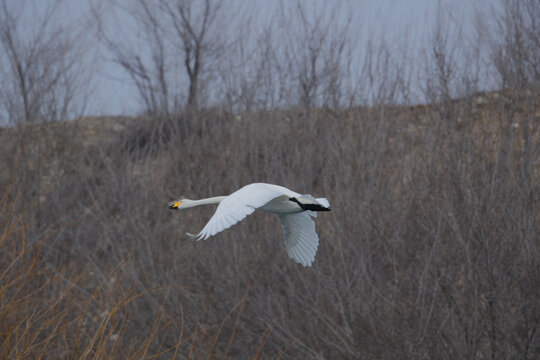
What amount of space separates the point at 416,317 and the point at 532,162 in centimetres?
197

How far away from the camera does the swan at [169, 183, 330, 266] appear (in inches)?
70.8

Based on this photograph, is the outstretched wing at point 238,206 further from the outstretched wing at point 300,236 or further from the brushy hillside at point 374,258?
the brushy hillside at point 374,258

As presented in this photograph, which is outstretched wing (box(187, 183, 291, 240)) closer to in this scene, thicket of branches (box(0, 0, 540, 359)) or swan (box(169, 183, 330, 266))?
swan (box(169, 183, 330, 266))

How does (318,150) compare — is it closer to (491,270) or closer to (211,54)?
(491,270)

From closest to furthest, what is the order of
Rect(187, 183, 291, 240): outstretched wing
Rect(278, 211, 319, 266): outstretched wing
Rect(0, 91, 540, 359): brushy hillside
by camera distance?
Rect(187, 183, 291, 240): outstretched wing, Rect(278, 211, 319, 266): outstretched wing, Rect(0, 91, 540, 359): brushy hillside

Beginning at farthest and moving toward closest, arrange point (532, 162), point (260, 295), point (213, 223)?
point (260, 295) < point (532, 162) < point (213, 223)

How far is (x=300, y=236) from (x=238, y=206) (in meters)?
1.00

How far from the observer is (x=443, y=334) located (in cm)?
614

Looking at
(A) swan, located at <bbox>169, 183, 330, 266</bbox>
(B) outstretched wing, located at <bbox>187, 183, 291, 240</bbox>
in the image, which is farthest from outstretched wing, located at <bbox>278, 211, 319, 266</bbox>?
(B) outstretched wing, located at <bbox>187, 183, 291, 240</bbox>

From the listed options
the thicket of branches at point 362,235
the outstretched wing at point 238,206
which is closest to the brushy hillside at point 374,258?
the thicket of branches at point 362,235

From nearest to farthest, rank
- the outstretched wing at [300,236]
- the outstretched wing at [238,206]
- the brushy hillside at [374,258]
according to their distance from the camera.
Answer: the outstretched wing at [238,206] < the outstretched wing at [300,236] < the brushy hillside at [374,258]

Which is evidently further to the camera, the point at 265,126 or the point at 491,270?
the point at 265,126

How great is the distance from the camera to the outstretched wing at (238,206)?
1758 millimetres

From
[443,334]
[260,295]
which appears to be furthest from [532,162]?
[260,295]
